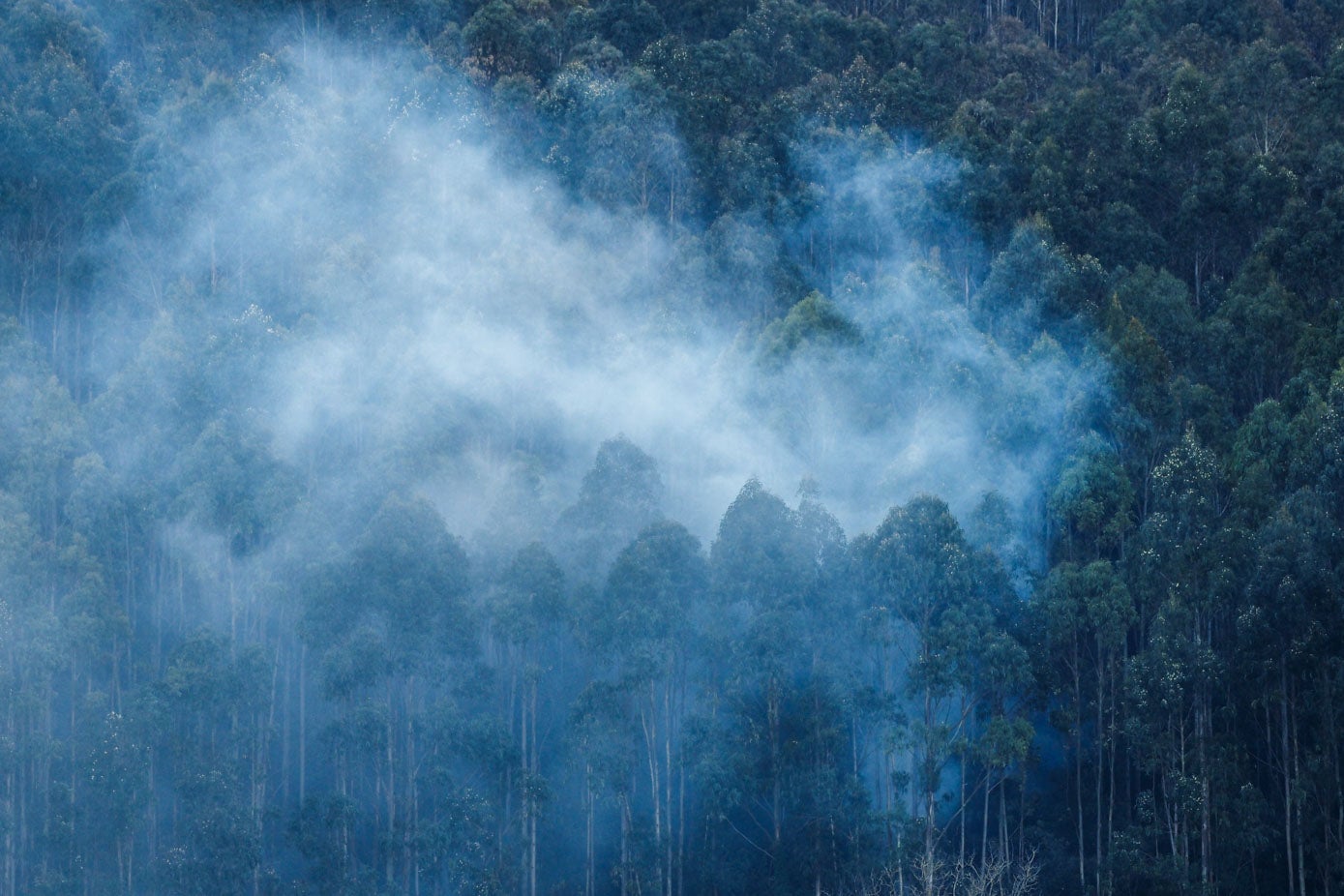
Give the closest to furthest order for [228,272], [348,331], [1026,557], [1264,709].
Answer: [1264,709], [1026,557], [348,331], [228,272]

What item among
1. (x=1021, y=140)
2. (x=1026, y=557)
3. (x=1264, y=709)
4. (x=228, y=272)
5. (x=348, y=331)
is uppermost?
(x=1021, y=140)

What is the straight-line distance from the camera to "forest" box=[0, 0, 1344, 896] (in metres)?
24.8

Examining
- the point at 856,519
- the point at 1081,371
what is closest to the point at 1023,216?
the point at 1081,371

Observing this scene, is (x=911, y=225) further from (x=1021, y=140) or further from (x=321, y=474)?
(x=321, y=474)

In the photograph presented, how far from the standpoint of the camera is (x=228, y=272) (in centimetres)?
3625

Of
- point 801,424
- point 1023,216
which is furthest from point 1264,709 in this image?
point 1023,216

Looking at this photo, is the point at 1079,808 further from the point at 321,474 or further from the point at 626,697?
the point at 321,474

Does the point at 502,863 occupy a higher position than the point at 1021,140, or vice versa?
the point at 1021,140

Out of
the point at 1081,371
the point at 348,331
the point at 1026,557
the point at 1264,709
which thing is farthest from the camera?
the point at 348,331

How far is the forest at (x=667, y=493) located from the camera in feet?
81.5

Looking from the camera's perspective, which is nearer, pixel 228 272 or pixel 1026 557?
pixel 1026 557

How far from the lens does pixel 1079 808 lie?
2544 cm

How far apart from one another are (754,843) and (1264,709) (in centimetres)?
810

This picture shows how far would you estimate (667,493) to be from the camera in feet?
95.3
